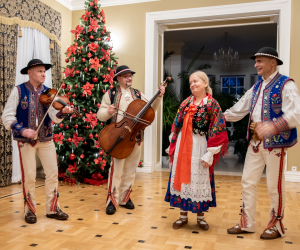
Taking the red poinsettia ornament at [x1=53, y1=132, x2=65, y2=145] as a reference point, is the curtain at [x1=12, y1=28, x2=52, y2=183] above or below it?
above

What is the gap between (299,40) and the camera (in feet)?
16.2

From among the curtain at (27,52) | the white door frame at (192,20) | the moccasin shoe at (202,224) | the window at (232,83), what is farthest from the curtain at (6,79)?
the window at (232,83)

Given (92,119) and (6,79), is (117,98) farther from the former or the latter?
(6,79)

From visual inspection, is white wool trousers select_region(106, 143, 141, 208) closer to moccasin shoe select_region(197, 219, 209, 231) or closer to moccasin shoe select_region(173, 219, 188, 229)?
moccasin shoe select_region(173, 219, 188, 229)

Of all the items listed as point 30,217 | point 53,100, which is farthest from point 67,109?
point 30,217

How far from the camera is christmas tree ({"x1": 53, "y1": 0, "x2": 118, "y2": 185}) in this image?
4.65 meters

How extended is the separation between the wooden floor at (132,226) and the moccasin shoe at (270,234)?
0.14 ft

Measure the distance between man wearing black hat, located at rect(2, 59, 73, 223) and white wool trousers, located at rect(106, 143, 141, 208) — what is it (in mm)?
574

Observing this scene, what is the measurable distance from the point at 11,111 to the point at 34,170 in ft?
2.04

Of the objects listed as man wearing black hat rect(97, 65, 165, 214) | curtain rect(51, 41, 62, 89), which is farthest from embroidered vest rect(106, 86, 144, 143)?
curtain rect(51, 41, 62, 89)

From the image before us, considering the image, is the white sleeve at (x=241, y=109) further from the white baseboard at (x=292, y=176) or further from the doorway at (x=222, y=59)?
the doorway at (x=222, y=59)

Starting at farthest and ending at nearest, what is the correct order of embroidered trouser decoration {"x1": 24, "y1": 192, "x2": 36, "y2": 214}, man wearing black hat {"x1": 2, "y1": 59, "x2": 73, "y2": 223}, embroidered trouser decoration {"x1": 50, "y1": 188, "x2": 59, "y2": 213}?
1. embroidered trouser decoration {"x1": 50, "y1": 188, "x2": 59, "y2": 213}
2. embroidered trouser decoration {"x1": 24, "y1": 192, "x2": 36, "y2": 214}
3. man wearing black hat {"x1": 2, "y1": 59, "x2": 73, "y2": 223}

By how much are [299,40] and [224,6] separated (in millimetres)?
1392

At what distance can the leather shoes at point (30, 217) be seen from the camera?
292cm
